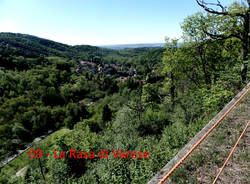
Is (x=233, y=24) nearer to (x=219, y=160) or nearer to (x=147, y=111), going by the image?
(x=219, y=160)

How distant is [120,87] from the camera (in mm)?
88938

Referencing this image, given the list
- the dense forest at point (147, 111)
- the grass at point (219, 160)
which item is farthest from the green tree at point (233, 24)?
the grass at point (219, 160)

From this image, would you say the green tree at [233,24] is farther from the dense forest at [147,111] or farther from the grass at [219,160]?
the grass at [219,160]

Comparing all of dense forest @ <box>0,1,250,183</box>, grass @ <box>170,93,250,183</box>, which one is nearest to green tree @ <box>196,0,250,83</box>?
dense forest @ <box>0,1,250,183</box>

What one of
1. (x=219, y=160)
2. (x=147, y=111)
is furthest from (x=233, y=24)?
(x=147, y=111)

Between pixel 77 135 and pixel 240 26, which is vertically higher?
pixel 240 26

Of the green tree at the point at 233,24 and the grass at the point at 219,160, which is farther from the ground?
the green tree at the point at 233,24

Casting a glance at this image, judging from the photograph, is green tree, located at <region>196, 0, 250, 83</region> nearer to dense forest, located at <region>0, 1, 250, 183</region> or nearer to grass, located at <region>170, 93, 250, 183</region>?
dense forest, located at <region>0, 1, 250, 183</region>

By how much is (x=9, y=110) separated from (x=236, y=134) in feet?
261

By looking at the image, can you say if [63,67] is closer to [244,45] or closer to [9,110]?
[9,110]

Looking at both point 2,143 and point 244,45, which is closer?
point 244,45

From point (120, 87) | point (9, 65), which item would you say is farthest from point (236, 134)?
point (9, 65)

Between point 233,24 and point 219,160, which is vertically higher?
point 233,24

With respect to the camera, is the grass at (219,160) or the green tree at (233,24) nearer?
the grass at (219,160)
